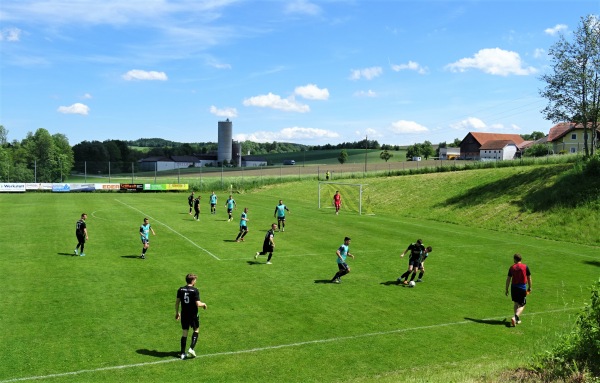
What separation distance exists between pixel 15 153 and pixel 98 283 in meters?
139

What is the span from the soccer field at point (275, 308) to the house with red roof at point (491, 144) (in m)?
115

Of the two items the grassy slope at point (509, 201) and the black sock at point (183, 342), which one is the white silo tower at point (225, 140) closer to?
the grassy slope at point (509, 201)

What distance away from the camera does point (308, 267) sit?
73.7ft

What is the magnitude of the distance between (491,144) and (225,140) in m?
92.9

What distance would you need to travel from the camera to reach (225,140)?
594ft

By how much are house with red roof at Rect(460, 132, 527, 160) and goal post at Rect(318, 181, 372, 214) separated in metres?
85.4

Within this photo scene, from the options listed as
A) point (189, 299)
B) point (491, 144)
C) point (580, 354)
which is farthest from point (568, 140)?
point (189, 299)

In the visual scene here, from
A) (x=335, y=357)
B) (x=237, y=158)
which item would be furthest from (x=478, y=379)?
(x=237, y=158)

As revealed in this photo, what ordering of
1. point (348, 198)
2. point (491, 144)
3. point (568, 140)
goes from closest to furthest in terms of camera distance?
point (348, 198)
point (568, 140)
point (491, 144)

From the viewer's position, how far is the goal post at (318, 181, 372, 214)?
2008 inches

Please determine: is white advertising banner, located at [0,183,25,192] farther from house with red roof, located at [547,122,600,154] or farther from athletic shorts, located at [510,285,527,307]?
house with red roof, located at [547,122,600,154]

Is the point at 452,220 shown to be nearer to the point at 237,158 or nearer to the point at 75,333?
the point at 75,333

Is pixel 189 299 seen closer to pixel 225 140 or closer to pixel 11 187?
pixel 11 187

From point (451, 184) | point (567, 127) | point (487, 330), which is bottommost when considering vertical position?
point (487, 330)
